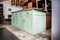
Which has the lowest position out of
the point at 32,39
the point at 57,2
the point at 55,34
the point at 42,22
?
the point at 32,39

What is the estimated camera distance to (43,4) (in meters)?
5.27

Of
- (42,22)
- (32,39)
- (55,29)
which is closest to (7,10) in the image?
(42,22)

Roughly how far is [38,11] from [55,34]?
350 centimetres

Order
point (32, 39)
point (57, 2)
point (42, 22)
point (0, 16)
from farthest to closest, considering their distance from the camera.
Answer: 1. point (0, 16)
2. point (42, 22)
3. point (32, 39)
4. point (57, 2)

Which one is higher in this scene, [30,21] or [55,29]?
[55,29]

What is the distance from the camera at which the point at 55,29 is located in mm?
852

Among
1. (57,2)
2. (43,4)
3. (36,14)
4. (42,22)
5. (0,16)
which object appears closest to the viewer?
(57,2)

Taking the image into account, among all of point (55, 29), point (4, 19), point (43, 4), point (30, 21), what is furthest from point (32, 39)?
point (4, 19)

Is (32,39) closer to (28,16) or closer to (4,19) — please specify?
(28,16)

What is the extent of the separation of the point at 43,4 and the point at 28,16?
1.24 m

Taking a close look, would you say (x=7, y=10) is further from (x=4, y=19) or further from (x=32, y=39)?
(x=32, y=39)

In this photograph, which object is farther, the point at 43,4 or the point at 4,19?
the point at 4,19

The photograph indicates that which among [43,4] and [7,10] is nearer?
[43,4]

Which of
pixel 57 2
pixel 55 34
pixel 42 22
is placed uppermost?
pixel 57 2
